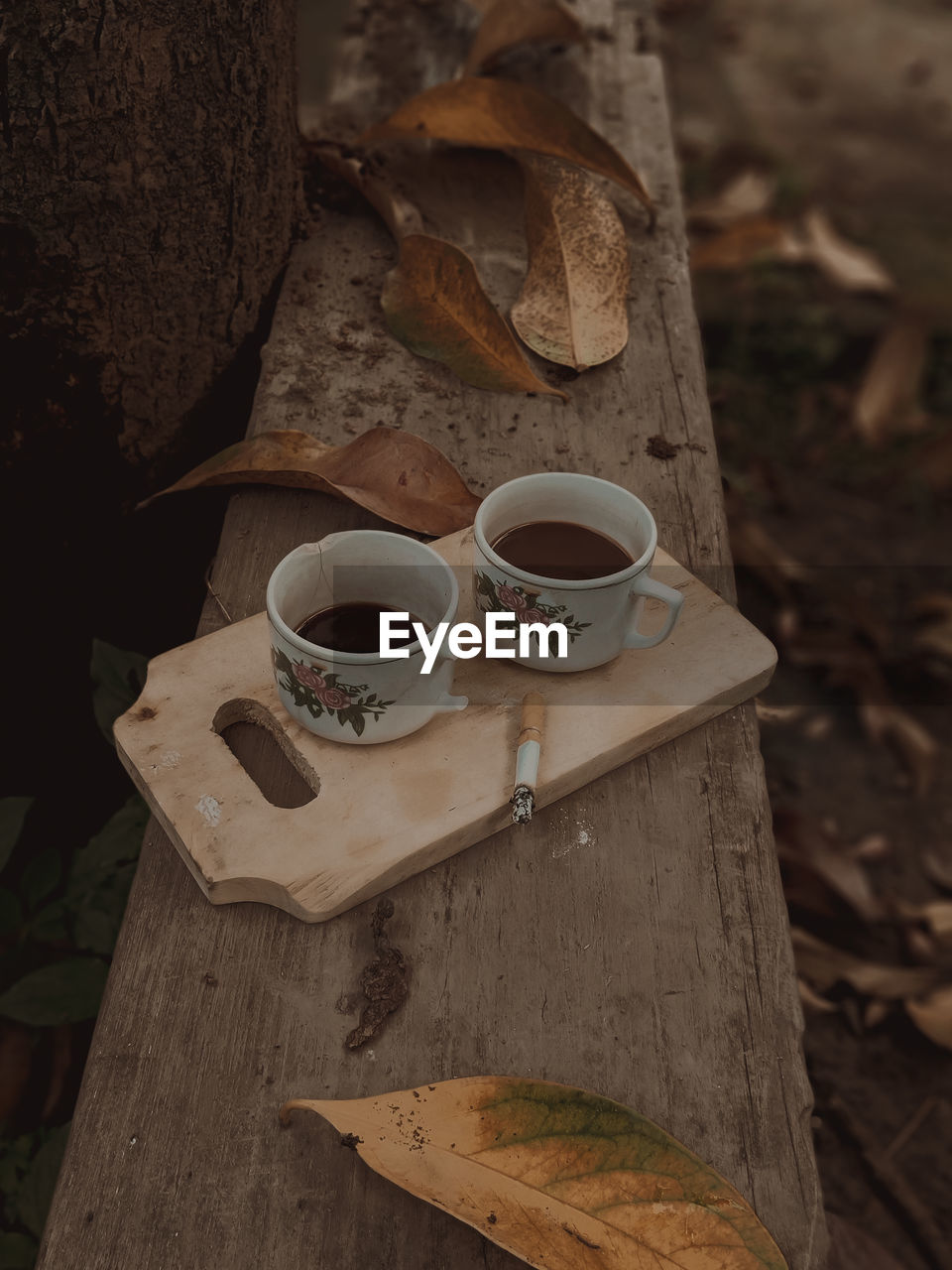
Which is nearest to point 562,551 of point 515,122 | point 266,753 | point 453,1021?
point 266,753

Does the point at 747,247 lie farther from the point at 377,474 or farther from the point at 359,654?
the point at 359,654

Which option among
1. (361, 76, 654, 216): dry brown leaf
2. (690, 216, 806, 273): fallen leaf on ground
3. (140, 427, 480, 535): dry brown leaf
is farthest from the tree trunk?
(690, 216, 806, 273): fallen leaf on ground

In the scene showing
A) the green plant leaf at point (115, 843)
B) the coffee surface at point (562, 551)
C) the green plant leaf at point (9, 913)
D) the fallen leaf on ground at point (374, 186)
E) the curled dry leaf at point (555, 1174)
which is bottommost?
the green plant leaf at point (9, 913)

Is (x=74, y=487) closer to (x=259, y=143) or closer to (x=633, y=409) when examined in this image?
(x=259, y=143)

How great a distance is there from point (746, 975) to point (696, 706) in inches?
10.4

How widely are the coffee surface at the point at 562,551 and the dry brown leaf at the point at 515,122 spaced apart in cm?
78

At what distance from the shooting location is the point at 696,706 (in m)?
1.03

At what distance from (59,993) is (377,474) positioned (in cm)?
70

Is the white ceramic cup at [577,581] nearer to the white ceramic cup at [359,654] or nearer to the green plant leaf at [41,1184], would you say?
the white ceramic cup at [359,654]

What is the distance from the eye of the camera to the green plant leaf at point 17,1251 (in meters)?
1.17

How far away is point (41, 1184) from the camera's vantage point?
3.96ft

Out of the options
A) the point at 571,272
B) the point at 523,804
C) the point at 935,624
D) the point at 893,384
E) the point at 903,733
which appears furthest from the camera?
the point at 893,384

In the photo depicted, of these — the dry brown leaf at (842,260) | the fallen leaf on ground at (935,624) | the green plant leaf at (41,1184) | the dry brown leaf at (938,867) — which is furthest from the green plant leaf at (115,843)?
the dry brown leaf at (842,260)

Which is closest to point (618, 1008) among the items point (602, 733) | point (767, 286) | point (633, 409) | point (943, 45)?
point (602, 733)
